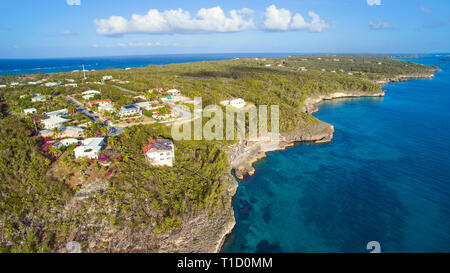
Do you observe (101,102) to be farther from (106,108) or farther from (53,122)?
(53,122)

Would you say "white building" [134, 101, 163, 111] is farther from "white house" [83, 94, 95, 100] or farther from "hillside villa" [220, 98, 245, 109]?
"hillside villa" [220, 98, 245, 109]

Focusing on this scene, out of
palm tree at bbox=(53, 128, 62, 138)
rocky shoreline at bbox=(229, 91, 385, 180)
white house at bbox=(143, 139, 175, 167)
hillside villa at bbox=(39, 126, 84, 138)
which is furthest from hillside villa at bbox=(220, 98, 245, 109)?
palm tree at bbox=(53, 128, 62, 138)

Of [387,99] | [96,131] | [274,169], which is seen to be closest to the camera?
[96,131]

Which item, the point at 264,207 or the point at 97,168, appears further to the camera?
the point at 264,207

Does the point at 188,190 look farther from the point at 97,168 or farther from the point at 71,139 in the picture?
the point at 71,139

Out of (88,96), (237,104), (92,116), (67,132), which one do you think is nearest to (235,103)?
(237,104)

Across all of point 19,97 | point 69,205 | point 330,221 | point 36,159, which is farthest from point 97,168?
point 19,97
